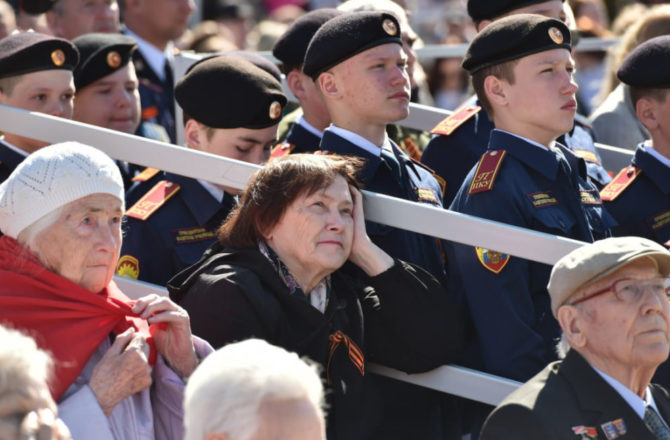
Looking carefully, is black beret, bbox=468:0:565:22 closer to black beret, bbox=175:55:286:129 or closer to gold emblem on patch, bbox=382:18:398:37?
gold emblem on patch, bbox=382:18:398:37

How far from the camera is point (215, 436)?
297 cm

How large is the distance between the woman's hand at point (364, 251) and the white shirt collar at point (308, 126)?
1505 millimetres

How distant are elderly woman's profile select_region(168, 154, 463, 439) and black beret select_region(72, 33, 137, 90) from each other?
199cm

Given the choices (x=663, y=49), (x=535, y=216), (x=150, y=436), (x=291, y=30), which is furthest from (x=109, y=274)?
(x=663, y=49)

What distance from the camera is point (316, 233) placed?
14.2 ft

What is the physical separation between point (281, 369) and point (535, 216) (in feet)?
6.16

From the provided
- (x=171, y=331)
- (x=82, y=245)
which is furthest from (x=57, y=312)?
(x=171, y=331)

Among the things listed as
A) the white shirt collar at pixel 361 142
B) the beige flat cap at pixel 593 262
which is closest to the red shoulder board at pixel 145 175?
the white shirt collar at pixel 361 142

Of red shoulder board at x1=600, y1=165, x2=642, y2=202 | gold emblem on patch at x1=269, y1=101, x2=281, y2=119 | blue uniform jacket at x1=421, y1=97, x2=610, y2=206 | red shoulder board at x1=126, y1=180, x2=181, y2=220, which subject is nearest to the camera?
red shoulder board at x1=126, y1=180, x2=181, y2=220

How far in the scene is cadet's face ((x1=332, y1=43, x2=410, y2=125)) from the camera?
4980mm

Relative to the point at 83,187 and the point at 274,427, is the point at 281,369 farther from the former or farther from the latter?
the point at 83,187

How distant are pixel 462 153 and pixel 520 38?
33.9 inches

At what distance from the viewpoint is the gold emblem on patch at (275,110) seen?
5.30 m

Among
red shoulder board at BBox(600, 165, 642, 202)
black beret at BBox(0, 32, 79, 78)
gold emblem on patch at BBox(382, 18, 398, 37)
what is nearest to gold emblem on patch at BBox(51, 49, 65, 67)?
black beret at BBox(0, 32, 79, 78)
